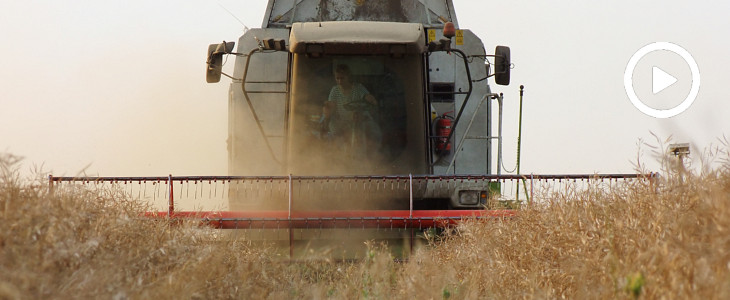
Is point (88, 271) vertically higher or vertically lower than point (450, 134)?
lower

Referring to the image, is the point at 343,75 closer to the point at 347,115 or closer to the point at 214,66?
the point at 347,115

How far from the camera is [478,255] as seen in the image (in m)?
5.94

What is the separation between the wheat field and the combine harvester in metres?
1.23

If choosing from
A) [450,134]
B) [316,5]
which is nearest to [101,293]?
[450,134]

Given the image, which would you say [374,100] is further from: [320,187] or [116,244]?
[116,244]

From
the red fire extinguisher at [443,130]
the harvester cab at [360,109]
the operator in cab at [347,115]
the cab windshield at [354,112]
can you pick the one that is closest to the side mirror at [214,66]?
the harvester cab at [360,109]

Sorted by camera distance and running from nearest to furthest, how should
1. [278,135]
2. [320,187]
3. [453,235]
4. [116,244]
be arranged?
[116,244] → [453,235] → [320,187] → [278,135]

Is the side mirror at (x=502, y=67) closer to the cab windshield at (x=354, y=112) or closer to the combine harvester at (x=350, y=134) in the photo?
the combine harvester at (x=350, y=134)

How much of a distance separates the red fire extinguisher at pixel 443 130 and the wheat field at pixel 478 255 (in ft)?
7.54

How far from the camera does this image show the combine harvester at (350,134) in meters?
7.63

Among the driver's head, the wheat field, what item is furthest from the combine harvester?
the wheat field

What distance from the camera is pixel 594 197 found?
5.85 metres

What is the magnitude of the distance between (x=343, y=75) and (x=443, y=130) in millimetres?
1633

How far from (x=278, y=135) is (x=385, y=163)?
4.68 ft
